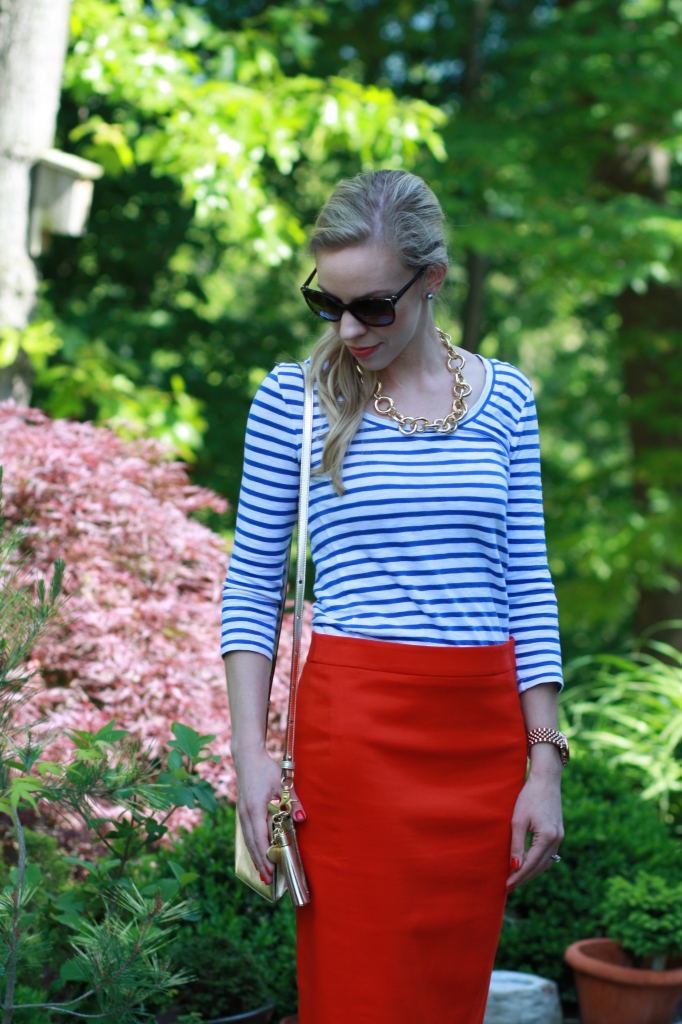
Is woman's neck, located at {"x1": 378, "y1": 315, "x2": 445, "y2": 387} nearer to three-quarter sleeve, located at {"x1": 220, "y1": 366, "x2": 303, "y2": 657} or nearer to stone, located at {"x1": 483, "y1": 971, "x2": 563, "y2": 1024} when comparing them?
three-quarter sleeve, located at {"x1": 220, "y1": 366, "x2": 303, "y2": 657}

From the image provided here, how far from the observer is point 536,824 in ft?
5.65

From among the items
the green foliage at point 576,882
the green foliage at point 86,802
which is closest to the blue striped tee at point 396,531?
the green foliage at point 86,802

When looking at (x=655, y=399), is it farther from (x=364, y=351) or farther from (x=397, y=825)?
(x=397, y=825)

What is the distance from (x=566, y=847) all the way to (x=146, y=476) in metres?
1.96

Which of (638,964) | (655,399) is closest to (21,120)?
(638,964)

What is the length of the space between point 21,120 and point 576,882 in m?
4.23

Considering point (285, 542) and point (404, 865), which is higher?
point (285, 542)

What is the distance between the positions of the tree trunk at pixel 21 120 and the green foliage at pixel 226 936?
111 inches

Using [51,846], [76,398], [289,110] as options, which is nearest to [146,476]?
[51,846]

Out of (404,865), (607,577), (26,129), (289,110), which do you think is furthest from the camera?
(607,577)

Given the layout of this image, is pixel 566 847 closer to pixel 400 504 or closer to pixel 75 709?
pixel 75 709

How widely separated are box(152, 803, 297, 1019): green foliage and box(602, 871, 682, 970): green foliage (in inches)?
38.1

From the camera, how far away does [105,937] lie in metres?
1.84

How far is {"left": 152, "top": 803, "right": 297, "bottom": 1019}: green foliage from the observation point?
252 centimetres
